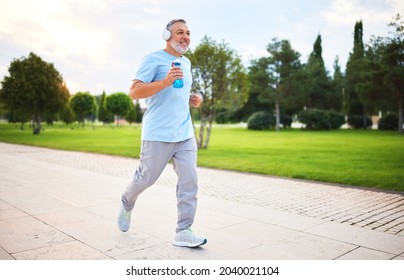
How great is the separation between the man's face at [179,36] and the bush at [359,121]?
4500 centimetres

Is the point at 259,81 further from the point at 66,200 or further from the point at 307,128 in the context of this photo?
the point at 66,200

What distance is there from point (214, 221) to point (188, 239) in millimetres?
1189

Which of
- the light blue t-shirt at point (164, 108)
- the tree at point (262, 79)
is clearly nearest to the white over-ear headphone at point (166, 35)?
the light blue t-shirt at point (164, 108)

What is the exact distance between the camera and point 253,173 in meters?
9.85

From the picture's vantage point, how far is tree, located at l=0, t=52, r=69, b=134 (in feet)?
123

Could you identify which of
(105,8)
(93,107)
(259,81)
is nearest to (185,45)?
(105,8)

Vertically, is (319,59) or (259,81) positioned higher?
(319,59)

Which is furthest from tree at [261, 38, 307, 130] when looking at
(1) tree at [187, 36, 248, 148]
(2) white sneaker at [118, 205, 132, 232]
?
(2) white sneaker at [118, 205, 132, 232]

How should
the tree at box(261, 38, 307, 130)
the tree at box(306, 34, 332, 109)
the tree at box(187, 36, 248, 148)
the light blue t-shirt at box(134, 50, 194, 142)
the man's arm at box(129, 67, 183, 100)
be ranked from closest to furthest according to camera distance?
the man's arm at box(129, 67, 183, 100) → the light blue t-shirt at box(134, 50, 194, 142) → the tree at box(187, 36, 248, 148) → the tree at box(261, 38, 307, 130) → the tree at box(306, 34, 332, 109)

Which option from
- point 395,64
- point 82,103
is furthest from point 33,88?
point 82,103

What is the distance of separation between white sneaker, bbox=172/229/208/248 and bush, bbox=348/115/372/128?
148ft

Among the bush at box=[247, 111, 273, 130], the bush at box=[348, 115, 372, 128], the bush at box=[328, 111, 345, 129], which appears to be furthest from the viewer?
the bush at box=[247, 111, 273, 130]

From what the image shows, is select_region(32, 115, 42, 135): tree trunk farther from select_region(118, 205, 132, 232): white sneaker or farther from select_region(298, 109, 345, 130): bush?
select_region(118, 205, 132, 232): white sneaker

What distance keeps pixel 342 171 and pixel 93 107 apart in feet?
238
